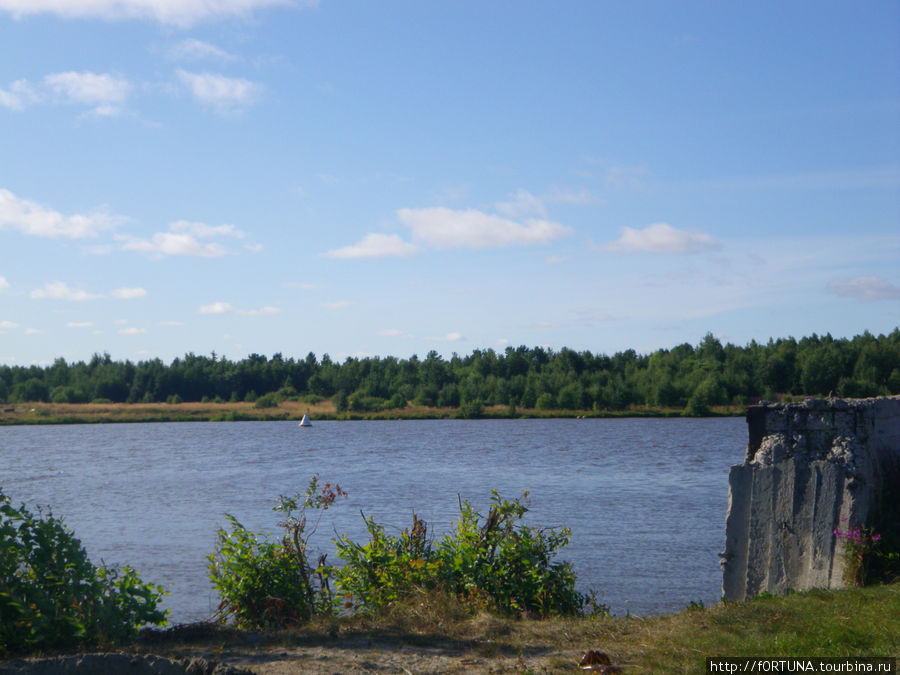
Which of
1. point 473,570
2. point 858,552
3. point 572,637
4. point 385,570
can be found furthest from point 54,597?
point 858,552

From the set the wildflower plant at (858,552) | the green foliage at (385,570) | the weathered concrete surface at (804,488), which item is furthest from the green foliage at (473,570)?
the wildflower plant at (858,552)

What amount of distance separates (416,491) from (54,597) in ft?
66.4

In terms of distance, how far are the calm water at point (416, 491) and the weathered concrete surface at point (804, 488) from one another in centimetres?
397


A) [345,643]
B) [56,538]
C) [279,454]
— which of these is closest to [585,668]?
[345,643]

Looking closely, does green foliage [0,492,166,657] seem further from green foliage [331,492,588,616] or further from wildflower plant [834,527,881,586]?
wildflower plant [834,527,881,586]

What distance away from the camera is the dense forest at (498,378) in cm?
8425

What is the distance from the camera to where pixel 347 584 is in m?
9.69

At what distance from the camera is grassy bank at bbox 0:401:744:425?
98.4 meters

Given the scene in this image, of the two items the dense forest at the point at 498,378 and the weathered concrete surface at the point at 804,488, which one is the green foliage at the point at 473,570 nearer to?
the weathered concrete surface at the point at 804,488

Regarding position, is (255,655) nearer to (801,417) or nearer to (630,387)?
(801,417)

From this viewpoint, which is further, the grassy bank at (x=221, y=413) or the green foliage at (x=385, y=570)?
the grassy bank at (x=221, y=413)

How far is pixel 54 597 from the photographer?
7102 mm

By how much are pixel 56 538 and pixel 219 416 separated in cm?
10115

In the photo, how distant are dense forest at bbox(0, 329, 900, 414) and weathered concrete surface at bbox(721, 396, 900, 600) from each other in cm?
6518
